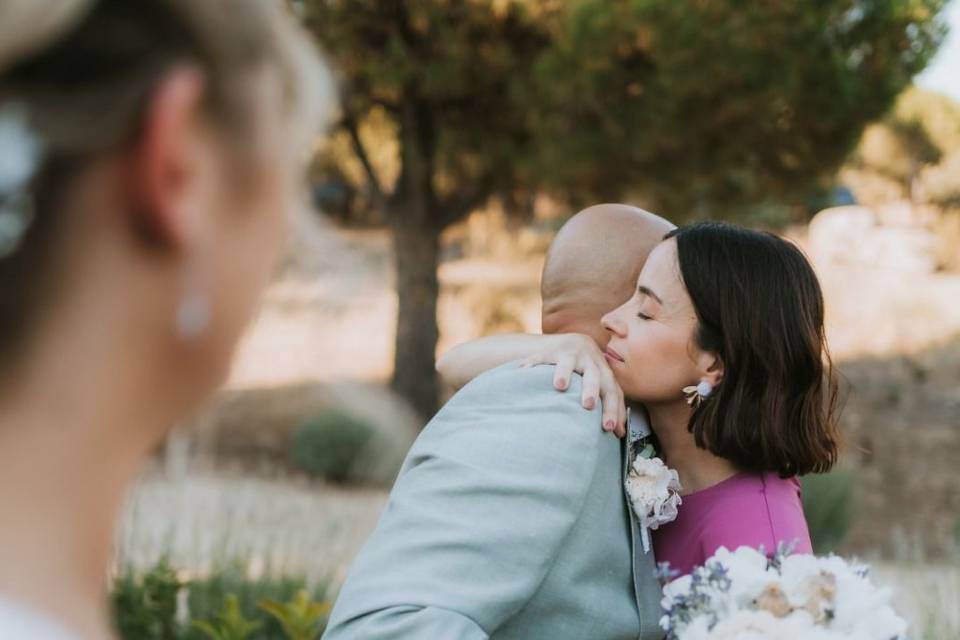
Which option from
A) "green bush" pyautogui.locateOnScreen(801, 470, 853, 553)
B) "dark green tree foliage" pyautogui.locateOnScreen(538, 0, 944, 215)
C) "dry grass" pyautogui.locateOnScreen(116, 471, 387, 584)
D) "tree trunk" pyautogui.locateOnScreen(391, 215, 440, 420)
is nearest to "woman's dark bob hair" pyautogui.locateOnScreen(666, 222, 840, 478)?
"dry grass" pyautogui.locateOnScreen(116, 471, 387, 584)

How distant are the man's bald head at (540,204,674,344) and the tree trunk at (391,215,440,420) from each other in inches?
413

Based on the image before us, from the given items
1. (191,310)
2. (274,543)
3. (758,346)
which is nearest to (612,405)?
(758,346)

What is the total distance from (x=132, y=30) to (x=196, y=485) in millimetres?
11205

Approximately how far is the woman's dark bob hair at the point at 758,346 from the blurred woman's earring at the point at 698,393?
0.05 feet

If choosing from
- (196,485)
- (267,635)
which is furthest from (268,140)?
(196,485)

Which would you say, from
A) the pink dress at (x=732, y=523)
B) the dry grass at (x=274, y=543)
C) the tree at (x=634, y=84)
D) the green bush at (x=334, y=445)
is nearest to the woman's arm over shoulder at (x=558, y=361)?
the pink dress at (x=732, y=523)

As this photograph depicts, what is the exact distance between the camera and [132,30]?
0.84 m

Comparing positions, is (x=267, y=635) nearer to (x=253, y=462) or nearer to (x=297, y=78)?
(x=297, y=78)

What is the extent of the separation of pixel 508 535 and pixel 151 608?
2475 mm

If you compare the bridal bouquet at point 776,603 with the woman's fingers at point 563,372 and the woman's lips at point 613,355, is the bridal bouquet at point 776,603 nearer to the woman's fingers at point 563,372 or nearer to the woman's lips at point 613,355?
the woman's fingers at point 563,372

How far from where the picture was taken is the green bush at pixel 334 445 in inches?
535

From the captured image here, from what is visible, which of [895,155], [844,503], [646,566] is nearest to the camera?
[646,566]

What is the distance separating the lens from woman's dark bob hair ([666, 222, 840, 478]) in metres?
2.66

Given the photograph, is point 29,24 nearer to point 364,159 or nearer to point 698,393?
point 698,393
